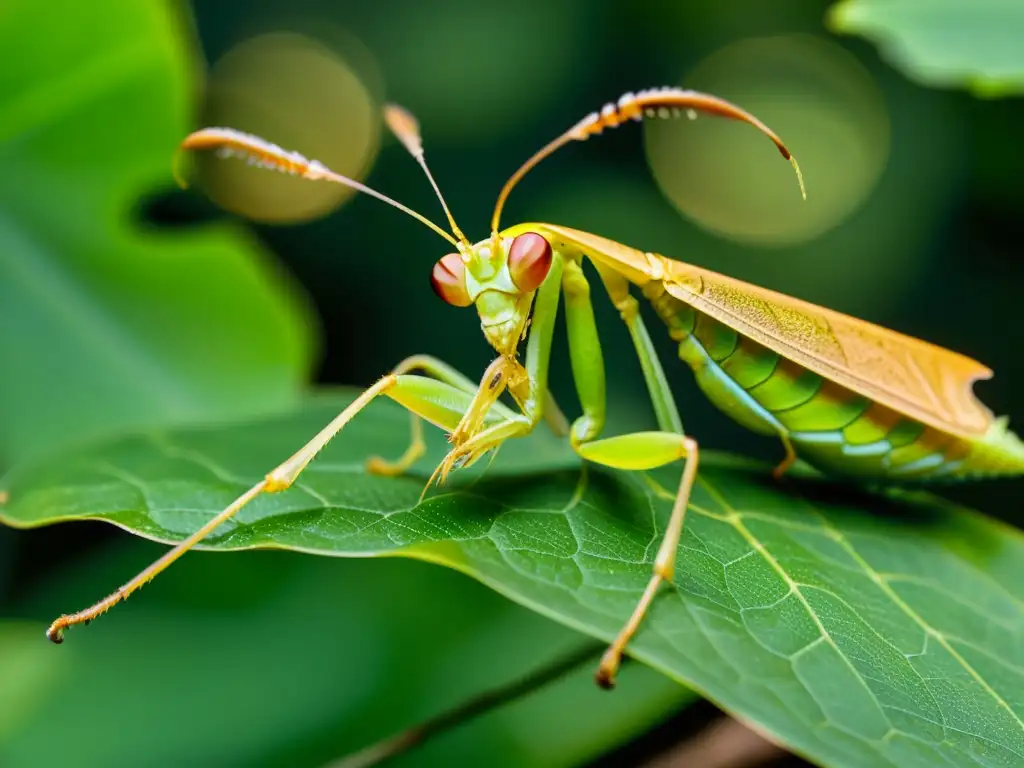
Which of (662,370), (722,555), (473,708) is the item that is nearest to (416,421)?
(662,370)

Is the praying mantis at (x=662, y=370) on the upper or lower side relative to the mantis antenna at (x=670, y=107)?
lower

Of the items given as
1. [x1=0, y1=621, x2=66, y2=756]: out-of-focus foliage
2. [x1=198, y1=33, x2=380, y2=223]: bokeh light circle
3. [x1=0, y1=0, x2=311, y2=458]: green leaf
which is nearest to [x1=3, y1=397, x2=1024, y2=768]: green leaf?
[x1=0, y1=0, x2=311, y2=458]: green leaf

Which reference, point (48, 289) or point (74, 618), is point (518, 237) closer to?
point (74, 618)

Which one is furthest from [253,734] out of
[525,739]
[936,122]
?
[936,122]

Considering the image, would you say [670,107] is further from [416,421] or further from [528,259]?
[416,421]

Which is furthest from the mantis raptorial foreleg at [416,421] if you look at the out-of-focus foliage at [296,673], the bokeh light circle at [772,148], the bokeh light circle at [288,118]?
the bokeh light circle at [772,148]

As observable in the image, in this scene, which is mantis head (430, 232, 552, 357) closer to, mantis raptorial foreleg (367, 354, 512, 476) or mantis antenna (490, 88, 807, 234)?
mantis raptorial foreleg (367, 354, 512, 476)

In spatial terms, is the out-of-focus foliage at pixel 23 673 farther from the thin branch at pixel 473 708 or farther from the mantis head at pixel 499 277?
the mantis head at pixel 499 277

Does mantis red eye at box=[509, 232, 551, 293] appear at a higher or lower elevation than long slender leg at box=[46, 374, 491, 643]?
higher
